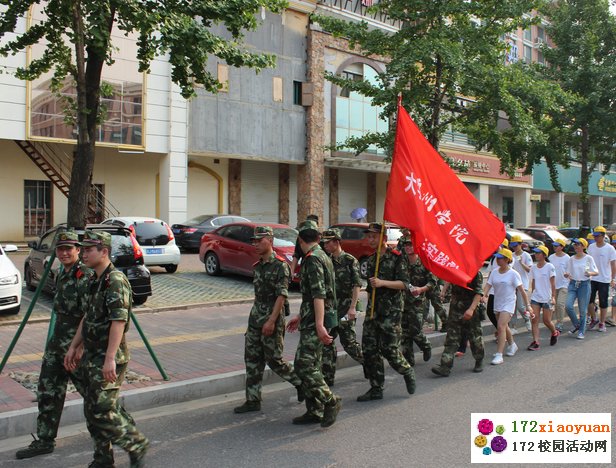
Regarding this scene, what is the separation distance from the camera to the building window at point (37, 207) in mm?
23281

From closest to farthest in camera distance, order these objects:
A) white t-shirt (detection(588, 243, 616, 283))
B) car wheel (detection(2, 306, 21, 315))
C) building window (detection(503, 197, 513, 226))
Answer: car wheel (detection(2, 306, 21, 315)), white t-shirt (detection(588, 243, 616, 283)), building window (detection(503, 197, 513, 226))

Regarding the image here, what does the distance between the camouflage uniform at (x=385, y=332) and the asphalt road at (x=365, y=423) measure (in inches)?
12.4

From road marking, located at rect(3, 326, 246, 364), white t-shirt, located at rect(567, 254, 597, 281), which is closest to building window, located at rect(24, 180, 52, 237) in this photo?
road marking, located at rect(3, 326, 246, 364)

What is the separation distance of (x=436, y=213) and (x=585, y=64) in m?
19.8

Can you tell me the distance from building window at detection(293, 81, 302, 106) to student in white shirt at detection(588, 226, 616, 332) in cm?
1888

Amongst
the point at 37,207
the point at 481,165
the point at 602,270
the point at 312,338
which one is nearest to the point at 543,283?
the point at 602,270

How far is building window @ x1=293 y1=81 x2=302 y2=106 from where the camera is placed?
27641 mm

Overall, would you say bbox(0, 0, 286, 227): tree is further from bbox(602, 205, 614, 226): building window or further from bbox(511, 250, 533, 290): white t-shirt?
bbox(602, 205, 614, 226): building window

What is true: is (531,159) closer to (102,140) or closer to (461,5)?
(461,5)

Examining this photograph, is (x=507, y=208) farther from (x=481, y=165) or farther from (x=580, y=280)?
(x=580, y=280)

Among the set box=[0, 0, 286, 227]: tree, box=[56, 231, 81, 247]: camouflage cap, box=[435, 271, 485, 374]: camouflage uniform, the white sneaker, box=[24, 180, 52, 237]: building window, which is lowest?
the white sneaker

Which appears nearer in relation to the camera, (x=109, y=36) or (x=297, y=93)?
(x=109, y=36)

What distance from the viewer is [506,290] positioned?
826cm

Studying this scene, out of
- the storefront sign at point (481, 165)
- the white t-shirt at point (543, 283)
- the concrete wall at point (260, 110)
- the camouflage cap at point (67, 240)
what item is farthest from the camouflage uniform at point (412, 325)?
the storefront sign at point (481, 165)
